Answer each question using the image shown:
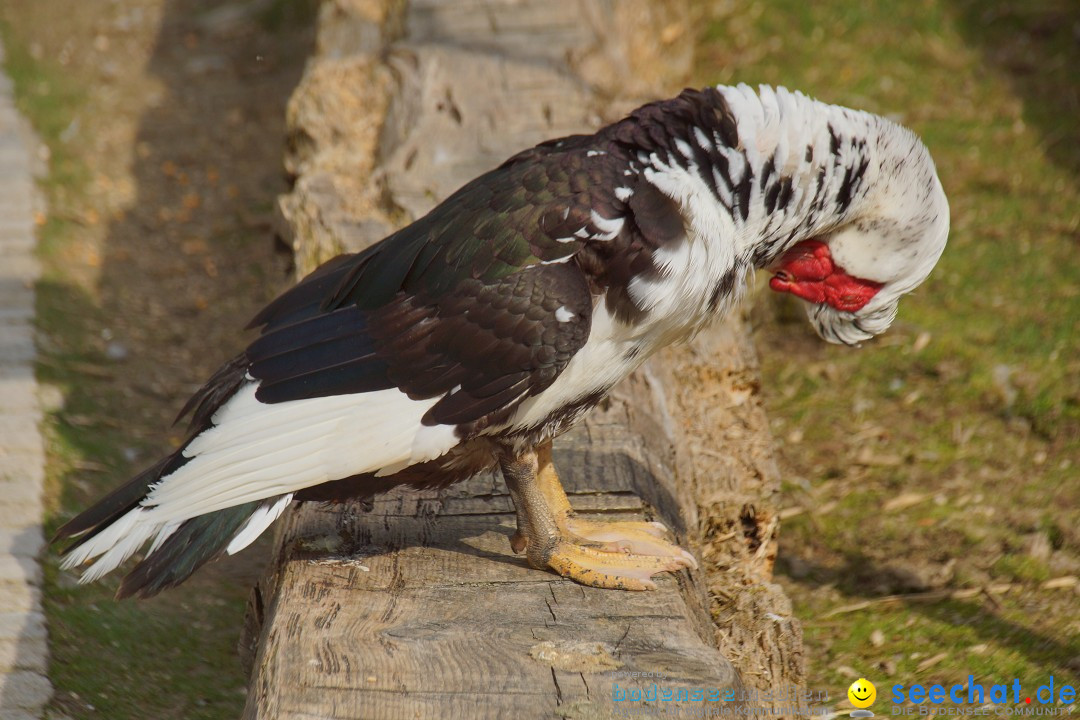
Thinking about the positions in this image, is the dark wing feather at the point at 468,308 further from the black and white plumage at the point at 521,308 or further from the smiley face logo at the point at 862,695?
the smiley face logo at the point at 862,695

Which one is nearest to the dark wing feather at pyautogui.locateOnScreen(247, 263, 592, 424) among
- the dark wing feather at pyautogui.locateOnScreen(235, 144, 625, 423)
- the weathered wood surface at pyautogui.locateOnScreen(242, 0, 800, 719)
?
the dark wing feather at pyautogui.locateOnScreen(235, 144, 625, 423)

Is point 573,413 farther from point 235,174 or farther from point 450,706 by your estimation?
point 235,174

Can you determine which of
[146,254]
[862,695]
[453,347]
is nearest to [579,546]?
[453,347]

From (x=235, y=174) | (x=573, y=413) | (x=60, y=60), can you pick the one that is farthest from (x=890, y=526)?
(x=60, y=60)

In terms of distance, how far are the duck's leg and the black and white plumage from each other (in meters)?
0.03

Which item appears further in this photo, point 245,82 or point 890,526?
point 245,82

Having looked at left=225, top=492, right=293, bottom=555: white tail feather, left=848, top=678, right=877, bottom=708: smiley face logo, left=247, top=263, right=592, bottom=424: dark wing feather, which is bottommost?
left=848, top=678, right=877, bottom=708: smiley face logo

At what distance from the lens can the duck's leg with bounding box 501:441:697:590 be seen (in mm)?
2953

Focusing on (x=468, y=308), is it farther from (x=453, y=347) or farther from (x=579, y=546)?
(x=579, y=546)

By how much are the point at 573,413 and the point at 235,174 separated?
15.1 feet

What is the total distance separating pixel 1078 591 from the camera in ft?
12.7

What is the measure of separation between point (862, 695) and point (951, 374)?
2159 millimetres

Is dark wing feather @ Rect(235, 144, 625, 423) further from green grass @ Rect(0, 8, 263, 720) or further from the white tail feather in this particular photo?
green grass @ Rect(0, 8, 263, 720)

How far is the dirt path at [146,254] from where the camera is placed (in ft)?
12.2
